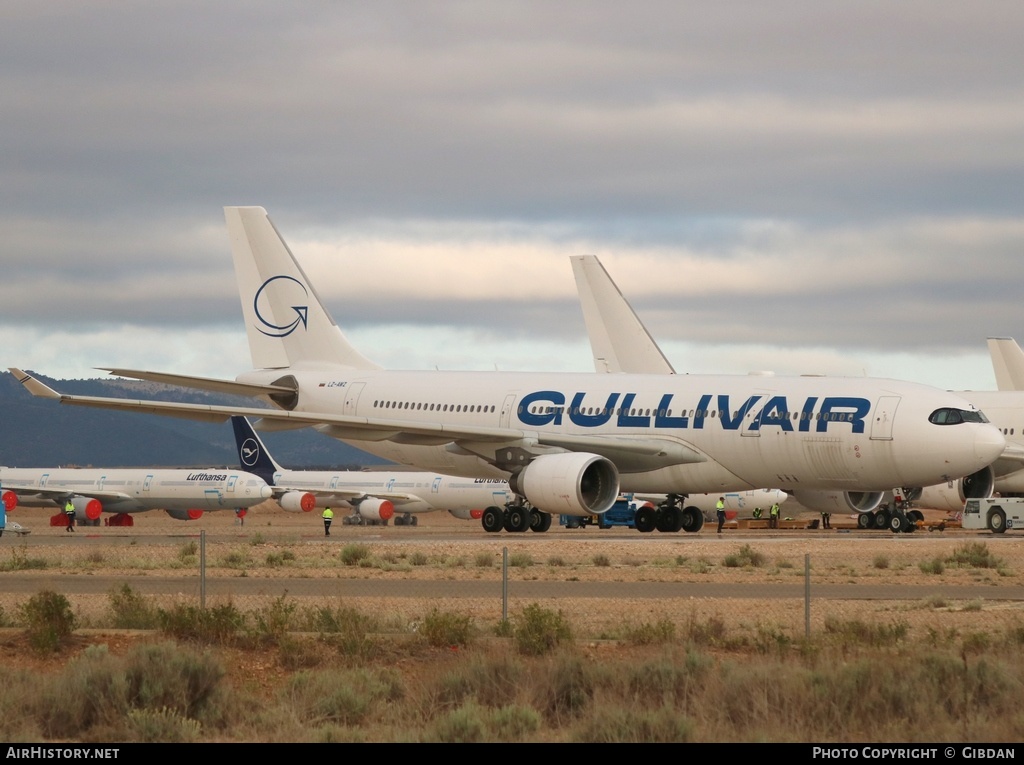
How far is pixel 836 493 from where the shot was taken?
4547 cm

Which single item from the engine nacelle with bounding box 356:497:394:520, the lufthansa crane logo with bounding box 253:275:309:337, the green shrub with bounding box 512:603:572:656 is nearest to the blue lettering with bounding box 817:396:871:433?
the lufthansa crane logo with bounding box 253:275:309:337

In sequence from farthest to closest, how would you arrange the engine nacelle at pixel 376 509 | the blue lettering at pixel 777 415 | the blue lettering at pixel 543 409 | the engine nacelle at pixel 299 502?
the engine nacelle at pixel 299 502 < the engine nacelle at pixel 376 509 < the blue lettering at pixel 543 409 < the blue lettering at pixel 777 415

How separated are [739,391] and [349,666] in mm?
24730

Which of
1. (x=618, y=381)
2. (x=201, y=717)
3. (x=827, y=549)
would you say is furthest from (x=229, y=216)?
(x=201, y=717)

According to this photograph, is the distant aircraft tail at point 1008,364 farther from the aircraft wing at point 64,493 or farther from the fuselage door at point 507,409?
the aircraft wing at point 64,493

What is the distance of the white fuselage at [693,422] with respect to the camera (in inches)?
1462

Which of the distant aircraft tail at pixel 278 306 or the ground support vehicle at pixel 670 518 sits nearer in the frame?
the ground support vehicle at pixel 670 518

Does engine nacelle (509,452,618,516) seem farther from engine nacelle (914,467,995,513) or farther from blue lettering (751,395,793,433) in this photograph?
engine nacelle (914,467,995,513)

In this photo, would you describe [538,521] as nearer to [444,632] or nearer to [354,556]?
[354,556]

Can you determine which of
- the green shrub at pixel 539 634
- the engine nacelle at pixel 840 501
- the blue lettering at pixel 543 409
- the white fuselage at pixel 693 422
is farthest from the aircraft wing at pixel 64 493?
the green shrub at pixel 539 634

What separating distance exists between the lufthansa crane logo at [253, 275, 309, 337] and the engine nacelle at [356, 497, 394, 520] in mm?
25971

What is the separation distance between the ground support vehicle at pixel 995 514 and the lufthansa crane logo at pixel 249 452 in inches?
1817

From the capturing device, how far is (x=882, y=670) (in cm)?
1371

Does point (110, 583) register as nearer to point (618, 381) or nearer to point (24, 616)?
point (24, 616)
